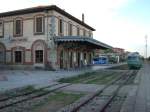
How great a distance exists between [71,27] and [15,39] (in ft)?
26.6

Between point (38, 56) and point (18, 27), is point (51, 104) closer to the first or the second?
point (38, 56)

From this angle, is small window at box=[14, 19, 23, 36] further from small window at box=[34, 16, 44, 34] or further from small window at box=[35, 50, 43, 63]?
small window at box=[35, 50, 43, 63]

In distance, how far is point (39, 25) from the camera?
119 ft

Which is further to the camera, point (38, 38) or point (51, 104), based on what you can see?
point (38, 38)

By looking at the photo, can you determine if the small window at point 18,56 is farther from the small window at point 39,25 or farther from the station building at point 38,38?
the small window at point 39,25

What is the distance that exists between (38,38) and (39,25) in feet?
5.17

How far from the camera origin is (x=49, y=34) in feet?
115

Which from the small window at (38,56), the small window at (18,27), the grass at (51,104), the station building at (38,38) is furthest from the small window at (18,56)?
the grass at (51,104)

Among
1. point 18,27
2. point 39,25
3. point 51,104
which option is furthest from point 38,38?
point 51,104

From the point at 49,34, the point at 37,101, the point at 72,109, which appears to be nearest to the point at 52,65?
the point at 49,34

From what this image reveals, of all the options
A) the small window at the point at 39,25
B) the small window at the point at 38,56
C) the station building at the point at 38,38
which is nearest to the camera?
the station building at the point at 38,38

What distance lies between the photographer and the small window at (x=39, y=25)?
35938 millimetres

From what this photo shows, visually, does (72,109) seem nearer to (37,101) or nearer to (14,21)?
(37,101)

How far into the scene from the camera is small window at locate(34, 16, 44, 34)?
35.9 m
